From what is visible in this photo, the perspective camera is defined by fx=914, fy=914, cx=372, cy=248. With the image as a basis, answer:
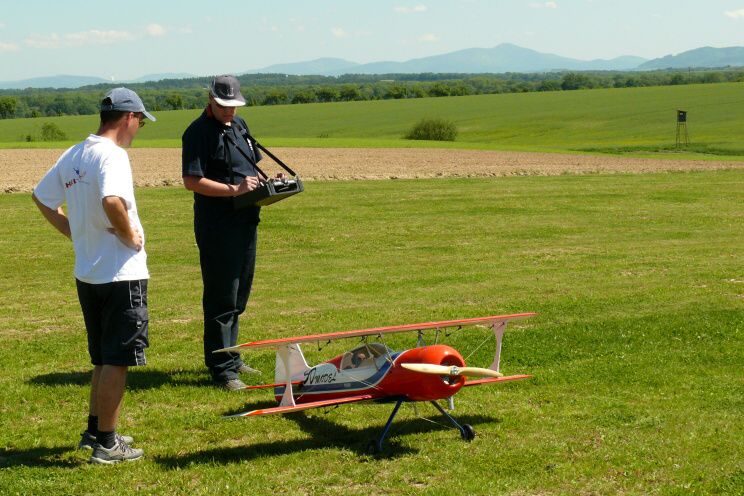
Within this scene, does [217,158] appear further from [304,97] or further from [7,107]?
[7,107]

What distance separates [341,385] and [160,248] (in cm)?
1198

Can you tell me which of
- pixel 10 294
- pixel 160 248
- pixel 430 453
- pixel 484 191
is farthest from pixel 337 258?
pixel 484 191

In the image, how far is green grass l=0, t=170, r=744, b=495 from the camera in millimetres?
5930

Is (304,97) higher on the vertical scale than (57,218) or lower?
lower

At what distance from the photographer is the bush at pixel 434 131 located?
75.1 metres

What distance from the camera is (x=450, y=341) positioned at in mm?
9758

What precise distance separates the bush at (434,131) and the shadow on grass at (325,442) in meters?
68.7

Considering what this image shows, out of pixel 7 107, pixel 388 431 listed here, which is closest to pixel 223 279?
pixel 388 431

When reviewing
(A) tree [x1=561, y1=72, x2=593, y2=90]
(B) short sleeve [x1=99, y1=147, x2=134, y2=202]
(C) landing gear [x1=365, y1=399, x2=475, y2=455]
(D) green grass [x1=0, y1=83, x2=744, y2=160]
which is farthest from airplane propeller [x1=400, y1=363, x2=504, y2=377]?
(A) tree [x1=561, y1=72, x2=593, y2=90]

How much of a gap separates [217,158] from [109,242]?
2148mm

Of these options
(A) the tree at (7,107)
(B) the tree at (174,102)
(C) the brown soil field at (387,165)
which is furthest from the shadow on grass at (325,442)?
(A) the tree at (7,107)

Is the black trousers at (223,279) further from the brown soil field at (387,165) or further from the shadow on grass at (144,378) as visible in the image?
the brown soil field at (387,165)

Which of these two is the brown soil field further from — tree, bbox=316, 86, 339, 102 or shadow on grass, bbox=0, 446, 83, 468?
tree, bbox=316, 86, 339, 102

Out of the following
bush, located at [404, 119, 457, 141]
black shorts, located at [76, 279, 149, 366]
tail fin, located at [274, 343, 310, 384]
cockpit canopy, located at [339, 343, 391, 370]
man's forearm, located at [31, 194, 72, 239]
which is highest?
man's forearm, located at [31, 194, 72, 239]
